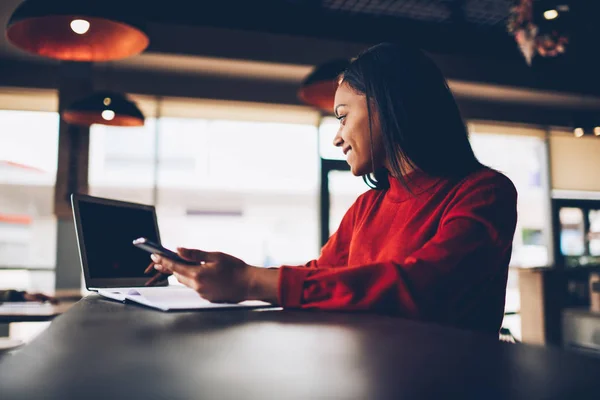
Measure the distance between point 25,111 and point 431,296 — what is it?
618cm

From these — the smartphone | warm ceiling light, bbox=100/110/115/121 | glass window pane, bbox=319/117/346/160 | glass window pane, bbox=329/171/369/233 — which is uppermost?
glass window pane, bbox=319/117/346/160

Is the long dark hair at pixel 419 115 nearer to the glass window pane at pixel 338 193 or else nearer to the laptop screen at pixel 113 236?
the laptop screen at pixel 113 236

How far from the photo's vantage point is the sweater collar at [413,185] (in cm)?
126

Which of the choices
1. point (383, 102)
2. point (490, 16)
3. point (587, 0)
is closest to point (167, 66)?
point (490, 16)

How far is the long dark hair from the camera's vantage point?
122cm

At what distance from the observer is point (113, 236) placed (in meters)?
1.56

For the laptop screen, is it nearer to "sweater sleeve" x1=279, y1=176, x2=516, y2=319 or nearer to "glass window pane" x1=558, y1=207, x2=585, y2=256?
"sweater sleeve" x1=279, y1=176, x2=516, y2=319

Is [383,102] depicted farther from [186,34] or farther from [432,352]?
[186,34]

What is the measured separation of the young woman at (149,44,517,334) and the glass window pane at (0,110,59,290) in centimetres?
521

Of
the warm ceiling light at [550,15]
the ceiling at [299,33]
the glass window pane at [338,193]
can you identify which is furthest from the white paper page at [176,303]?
the glass window pane at [338,193]

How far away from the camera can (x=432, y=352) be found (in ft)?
1.92

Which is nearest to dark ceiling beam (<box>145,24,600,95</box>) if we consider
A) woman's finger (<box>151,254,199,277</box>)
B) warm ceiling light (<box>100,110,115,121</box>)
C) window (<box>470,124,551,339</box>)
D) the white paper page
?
window (<box>470,124,551,339</box>)

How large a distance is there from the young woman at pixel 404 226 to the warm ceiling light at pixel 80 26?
1296 millimetres

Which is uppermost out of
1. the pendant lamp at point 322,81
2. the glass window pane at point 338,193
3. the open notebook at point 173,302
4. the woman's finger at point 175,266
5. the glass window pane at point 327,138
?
the glass window pane at point 327,138
